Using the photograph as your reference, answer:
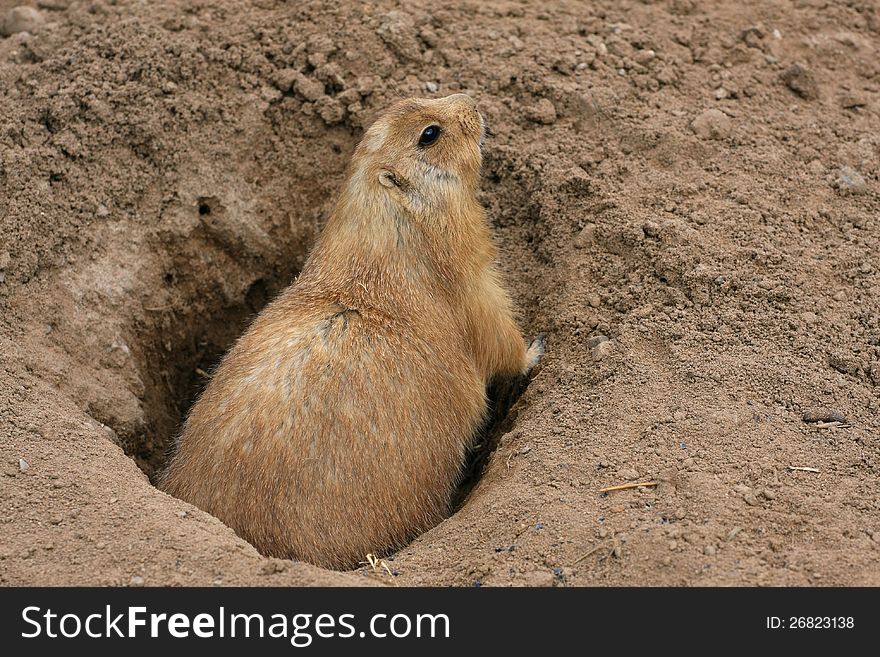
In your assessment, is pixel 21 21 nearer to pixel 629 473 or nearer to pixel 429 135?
pixel 429 135

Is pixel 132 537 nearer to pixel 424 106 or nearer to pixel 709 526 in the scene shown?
pixel 709 526

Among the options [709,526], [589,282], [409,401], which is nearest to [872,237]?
[589,282]

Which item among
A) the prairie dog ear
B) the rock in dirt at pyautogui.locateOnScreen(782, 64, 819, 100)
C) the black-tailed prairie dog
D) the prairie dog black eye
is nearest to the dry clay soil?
the rock in dirt at pyautogui.locateOnScreen(782, 64, 819, 100)

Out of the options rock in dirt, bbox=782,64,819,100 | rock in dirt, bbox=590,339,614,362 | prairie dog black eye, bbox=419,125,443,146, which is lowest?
rock in dirt, bbox=590,339,614,362

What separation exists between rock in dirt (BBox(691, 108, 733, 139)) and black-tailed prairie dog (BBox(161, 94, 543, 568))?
1.86 metres

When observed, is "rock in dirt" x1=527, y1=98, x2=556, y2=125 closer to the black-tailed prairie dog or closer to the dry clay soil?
the dry clay soil

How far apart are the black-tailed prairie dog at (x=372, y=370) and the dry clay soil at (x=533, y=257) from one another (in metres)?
0.31

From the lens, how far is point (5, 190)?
22.6ft

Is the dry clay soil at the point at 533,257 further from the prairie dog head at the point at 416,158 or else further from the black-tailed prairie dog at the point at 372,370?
the prairie dog head at the point at 416,158

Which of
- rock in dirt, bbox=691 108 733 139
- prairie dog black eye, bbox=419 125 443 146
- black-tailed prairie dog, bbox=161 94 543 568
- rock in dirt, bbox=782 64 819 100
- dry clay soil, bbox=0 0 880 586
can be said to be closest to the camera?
dry clay soil, bbox=0 0 880 586

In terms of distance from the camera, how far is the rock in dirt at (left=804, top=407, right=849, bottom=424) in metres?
5.30

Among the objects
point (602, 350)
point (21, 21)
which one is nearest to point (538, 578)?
point (602, 350)

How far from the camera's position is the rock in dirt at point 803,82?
7539 mm

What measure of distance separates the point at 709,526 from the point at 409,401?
77.7 inches
